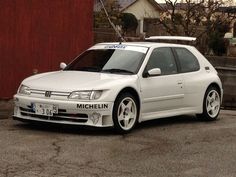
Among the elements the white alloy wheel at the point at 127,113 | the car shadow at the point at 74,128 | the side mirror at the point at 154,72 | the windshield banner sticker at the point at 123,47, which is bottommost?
the car shadow at the point at 74,128

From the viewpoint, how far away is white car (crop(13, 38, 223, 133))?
8.84 meters

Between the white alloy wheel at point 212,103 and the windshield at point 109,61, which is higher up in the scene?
the windshield at point 109,61

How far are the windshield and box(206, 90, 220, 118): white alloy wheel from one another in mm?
1921

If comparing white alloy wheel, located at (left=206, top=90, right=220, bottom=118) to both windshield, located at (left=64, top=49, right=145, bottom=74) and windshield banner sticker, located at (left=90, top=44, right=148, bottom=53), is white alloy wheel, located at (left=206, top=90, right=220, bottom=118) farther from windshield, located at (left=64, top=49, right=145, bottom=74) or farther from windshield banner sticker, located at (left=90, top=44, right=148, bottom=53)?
windshield, located at (left=64, top=49, right=145, bottom=74)

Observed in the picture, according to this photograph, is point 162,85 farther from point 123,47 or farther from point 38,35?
point 38,35

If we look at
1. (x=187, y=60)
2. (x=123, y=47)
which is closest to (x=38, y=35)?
(x=123, y=47)

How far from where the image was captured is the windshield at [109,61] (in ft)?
31.9

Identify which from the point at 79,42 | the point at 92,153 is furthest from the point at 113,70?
the point at 79,42

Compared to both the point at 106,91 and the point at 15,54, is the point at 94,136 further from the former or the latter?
the point at 15,54

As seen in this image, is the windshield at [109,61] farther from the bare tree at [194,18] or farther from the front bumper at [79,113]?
the bare tree at [194,18]

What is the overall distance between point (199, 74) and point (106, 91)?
8.79 ft

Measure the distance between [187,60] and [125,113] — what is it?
2.21 metres

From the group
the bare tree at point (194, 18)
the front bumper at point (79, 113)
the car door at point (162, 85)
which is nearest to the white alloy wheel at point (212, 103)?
the car door at point (162, 85)

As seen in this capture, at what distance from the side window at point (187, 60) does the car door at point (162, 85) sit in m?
0.22
